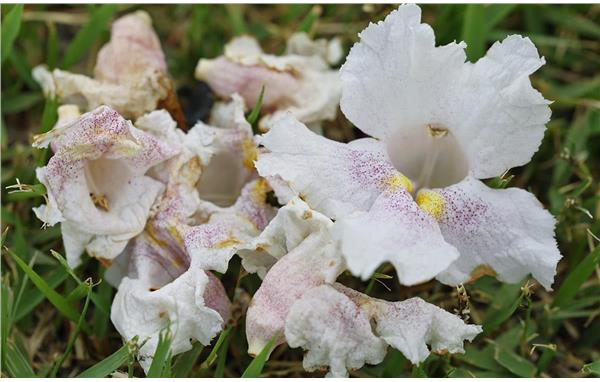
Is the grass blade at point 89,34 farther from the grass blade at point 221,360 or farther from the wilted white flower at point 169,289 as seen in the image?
the grass blade at point 221,360

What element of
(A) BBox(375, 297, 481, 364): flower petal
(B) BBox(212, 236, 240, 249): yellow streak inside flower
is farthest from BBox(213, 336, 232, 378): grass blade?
(A) BBox(375, 297, 481, 364): flower petal

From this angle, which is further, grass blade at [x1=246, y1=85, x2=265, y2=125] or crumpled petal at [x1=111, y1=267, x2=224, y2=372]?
grass blade at [x1=246, y1=85, x2=265, y2=125]

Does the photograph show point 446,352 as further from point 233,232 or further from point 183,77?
point 183,77

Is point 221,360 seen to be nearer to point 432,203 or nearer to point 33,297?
point 33,297

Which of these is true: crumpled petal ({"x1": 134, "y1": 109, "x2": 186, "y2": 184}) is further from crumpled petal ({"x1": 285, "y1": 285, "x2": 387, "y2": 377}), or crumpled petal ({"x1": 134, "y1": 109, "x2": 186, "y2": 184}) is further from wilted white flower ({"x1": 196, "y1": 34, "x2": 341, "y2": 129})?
crumpled petal ({"x1": 285, "y1": 285, "x2": 387, "y2": 377})

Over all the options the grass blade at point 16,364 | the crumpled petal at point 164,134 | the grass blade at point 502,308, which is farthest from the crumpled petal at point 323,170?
the grass blade at point 16,364

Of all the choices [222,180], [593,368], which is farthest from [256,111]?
[593,368]

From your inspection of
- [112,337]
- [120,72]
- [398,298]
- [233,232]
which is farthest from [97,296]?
[398,298]
